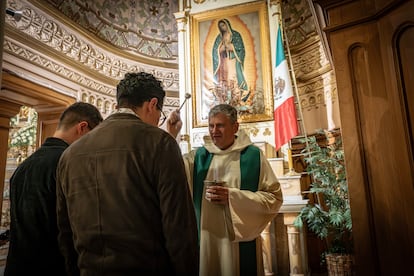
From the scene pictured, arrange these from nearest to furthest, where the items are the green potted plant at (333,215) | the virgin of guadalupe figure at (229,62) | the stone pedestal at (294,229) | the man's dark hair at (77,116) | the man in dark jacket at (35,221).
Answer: the man in dark jacket at (35,221)
the man's dark hair at (77,116)
the green potted plant at (333,215)
the stone pedestal at (294,229)
the virgin of guadalupe figure at (229,62)

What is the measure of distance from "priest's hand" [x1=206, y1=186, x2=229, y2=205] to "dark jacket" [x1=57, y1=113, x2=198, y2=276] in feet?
2.32

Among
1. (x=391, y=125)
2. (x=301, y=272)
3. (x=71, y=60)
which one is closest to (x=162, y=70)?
(x=71, y=60)

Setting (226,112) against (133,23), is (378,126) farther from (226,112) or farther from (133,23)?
(133,23)

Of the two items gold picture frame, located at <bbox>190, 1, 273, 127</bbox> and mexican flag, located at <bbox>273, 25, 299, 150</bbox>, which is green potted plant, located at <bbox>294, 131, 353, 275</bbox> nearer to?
mexican flag, located at <bbox>273, 25, 299, 150</bbox>

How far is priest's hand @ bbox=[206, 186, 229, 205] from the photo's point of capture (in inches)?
70.7

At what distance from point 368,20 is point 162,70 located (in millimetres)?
5893

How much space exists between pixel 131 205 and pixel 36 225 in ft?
2.03

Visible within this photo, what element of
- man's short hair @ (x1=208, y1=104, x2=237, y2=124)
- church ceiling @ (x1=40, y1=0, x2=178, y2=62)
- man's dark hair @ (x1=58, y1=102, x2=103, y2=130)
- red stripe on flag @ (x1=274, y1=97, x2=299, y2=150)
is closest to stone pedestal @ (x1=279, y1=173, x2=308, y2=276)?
red stripe on flag @ (x1=274, y1=97, x2=299, y2=150)

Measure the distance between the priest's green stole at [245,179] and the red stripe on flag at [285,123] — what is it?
271 cm

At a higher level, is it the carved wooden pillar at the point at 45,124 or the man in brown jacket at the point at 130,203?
the carved wooden pillar at the point at 45,124

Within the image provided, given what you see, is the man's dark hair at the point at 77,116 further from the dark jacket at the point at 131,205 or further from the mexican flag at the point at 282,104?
the mexican flag at the point at 282,104

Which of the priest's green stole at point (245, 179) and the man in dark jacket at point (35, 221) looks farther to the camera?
the priest's green stole at point (245, 179)

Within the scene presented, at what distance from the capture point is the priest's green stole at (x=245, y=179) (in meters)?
1.98

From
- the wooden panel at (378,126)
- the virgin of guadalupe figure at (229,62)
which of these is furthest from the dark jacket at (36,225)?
the virgin of guadalupe figure at (229,62)
